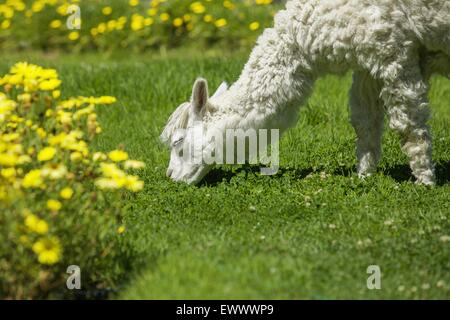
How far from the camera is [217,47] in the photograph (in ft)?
38.1

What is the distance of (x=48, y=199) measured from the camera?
4.38 metres

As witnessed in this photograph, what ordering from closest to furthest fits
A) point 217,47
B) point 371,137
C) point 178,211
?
point 178,211, point 371,137, point 217,47

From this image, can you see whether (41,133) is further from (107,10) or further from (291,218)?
(107,10)

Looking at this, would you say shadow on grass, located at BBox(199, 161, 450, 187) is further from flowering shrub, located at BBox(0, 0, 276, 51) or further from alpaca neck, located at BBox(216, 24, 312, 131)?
flowering shrub, located at BBox(0, 0, 276, 51)

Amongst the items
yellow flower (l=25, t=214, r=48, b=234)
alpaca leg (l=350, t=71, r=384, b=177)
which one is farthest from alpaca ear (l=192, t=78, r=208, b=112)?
yellow flower (l=25, t=214, r=48, b=234)

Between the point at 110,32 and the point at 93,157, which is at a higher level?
the point at 110,32

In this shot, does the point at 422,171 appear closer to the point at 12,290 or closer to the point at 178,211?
the point at 178,211

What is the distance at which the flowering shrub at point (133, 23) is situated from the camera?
11.4m

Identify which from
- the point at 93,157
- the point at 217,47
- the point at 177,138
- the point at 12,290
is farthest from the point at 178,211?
the point at 217,47

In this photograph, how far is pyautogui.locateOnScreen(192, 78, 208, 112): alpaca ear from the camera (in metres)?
6.09

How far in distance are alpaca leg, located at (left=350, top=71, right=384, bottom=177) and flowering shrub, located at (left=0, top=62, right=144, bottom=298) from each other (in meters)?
2.26

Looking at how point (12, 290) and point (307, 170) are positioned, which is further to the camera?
point (307, 170)

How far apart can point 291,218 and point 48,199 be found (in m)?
1.85
